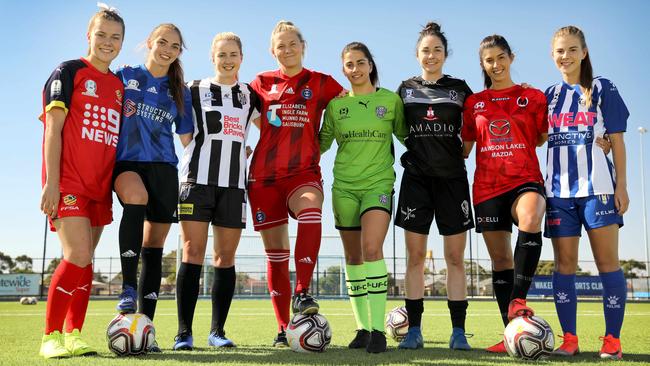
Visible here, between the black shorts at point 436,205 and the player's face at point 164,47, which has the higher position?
the player's face at point 164,47

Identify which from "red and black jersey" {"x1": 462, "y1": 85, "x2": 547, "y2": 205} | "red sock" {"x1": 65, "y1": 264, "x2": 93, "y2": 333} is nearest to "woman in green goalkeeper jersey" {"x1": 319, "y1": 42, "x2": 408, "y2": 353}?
"red and black jersey" {"x1": 462, "y1": 85, "x2": 547, "y2": 205}

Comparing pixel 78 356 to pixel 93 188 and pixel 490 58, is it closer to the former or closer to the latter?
pixel 93 188

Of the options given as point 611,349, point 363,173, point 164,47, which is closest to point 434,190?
point 363,173

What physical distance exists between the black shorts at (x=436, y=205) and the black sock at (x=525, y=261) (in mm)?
512

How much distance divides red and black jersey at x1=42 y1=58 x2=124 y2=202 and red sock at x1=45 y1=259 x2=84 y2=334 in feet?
1.76

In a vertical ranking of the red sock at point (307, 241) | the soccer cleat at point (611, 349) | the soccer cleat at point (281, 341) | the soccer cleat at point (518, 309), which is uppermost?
the red sock at point (307, 241)

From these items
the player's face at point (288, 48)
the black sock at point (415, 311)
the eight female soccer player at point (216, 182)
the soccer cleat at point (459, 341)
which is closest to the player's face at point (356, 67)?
the player's face at point (288, 48)

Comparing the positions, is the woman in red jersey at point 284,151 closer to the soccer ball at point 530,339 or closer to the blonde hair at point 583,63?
the soccer ball at point 530,339

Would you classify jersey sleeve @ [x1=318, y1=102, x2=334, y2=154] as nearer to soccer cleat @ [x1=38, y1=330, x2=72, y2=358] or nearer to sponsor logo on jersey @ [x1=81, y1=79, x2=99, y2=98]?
sponsor logo on jersey @ [x1=81, y1=79, x2=99, y2=98]

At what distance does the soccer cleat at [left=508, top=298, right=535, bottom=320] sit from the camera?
3.78 m

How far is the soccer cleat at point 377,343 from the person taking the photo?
377cm

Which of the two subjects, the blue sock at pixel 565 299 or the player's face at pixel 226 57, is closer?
the blue sock at pixel 565 299

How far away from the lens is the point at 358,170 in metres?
4.28

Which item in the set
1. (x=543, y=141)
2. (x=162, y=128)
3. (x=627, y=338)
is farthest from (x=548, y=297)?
(x=162, y=128)
